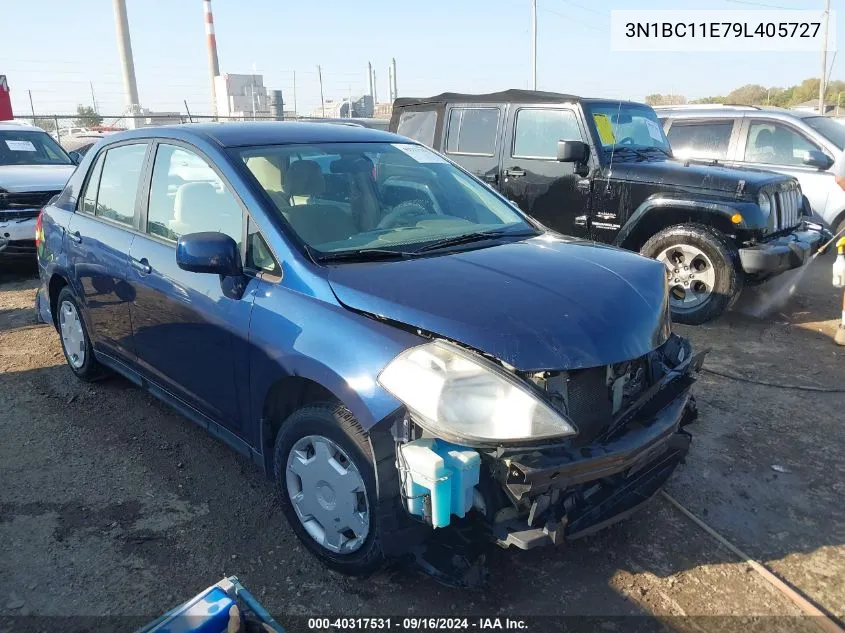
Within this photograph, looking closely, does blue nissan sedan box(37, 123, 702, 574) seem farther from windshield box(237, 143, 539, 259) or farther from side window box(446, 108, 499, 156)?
side window box(446, 108, 499, 156)

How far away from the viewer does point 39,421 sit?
4.28 meters

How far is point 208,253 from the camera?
277cm

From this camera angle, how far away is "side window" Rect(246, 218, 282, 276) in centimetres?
287

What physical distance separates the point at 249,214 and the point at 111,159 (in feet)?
5.98

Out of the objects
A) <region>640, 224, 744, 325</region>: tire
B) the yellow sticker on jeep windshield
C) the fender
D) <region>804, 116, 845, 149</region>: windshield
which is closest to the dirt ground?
<region>640, 224, 744, 325</region>: tire

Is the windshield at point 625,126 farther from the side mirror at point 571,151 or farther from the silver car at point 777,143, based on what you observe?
the silver car at point 777,143

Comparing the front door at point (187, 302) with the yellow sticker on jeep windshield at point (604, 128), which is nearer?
the front door at point (187, 302)

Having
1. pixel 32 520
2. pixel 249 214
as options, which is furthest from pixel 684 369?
pixel 32 520

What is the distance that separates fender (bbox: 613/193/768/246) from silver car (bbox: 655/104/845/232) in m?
2.38

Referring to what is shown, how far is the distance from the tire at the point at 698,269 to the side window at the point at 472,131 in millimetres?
2065

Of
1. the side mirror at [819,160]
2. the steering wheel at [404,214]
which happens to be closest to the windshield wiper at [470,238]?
the steering wheel at [404,214]

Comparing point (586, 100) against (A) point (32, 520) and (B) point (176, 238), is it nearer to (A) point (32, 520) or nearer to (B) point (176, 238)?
(B) point (176, 238)

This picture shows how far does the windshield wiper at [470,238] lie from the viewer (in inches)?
120

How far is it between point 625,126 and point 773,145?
7.65 feet
